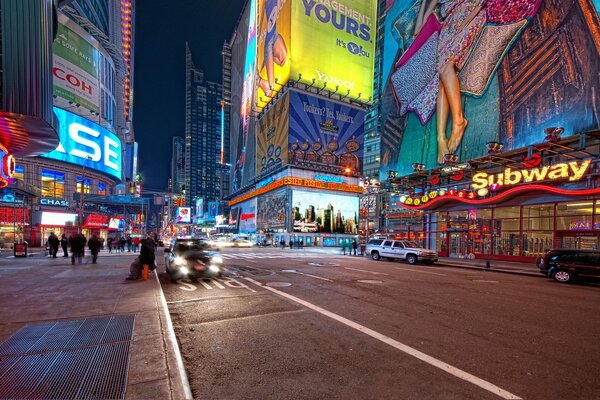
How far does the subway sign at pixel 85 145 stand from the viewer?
43.9 meters

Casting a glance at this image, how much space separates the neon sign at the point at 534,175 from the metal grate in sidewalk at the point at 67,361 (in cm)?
2563

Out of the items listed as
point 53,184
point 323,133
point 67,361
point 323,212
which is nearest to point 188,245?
point 67,361

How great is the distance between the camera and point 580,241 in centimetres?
2208

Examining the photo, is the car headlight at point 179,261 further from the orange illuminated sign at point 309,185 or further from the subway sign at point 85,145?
the orange illuminated sign at point 309,185

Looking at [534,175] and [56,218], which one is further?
[56,218]

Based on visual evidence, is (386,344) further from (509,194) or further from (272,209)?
(272,209)

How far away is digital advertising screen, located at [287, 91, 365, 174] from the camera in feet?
220

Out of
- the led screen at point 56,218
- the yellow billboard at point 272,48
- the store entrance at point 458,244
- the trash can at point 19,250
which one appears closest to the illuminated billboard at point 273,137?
the yellow billboard at point 272,48

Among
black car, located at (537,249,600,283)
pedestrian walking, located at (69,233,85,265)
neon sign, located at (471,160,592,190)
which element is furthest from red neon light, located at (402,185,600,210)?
pedestrian walking, located at (69,233,85,265)

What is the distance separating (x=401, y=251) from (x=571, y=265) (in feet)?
34.6

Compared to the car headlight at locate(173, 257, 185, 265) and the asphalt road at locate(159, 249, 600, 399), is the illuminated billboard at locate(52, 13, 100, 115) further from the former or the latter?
the asphalt road at locate(159, 249, 600, 399)

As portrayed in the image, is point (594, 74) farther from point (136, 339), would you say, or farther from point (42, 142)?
point (42, 142)

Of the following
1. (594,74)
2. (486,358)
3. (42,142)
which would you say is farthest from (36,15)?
(594,74)

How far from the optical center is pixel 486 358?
4.76m
